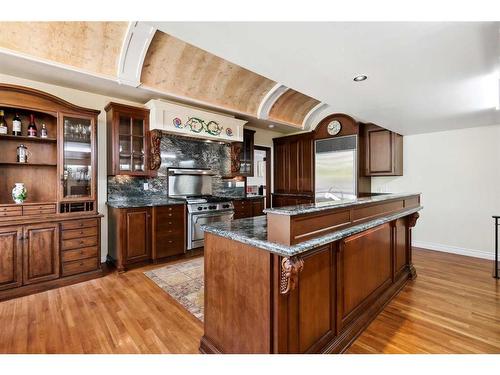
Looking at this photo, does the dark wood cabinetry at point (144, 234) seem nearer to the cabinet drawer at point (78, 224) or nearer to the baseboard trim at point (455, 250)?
the cabinet drawer at point (78, 224)

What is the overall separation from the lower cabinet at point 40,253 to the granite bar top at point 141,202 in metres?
0.81

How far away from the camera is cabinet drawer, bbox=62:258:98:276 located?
3.09 m

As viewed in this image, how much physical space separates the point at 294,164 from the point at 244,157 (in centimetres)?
131

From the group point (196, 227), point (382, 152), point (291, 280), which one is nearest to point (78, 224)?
point (196, 227)

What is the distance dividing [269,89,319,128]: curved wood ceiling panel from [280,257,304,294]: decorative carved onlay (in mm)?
4204

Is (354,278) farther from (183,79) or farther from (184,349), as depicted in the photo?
(183,79)

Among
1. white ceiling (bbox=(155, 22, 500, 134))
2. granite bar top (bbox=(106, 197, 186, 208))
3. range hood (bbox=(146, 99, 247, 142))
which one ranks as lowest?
granite bar top (bbox=(106, 197, 186, 208))

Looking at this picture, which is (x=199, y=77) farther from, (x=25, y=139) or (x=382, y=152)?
(x=382, y=152)

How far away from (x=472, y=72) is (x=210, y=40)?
221cm

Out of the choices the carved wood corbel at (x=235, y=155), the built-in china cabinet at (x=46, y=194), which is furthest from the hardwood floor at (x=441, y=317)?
the carved wood corbel at (x=235, y=155)

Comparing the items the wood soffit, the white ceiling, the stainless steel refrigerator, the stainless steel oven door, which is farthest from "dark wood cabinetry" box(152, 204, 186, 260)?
the stainless steel refrigerator

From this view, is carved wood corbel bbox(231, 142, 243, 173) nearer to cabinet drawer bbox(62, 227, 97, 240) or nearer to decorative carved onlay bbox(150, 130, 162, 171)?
decorative carved onlay bbox(150, 130, 162, 171)

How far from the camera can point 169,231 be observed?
390 centimetres
